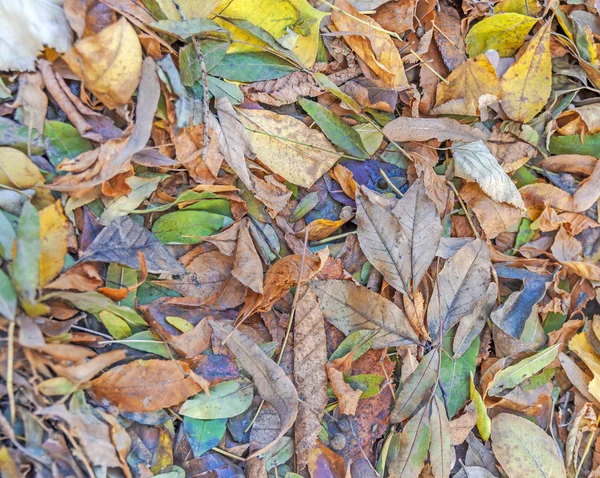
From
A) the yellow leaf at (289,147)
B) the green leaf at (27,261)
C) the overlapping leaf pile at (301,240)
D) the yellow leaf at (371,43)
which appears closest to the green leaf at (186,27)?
the overlapping leaf pile at (301,240)

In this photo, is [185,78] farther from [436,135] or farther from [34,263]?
[436,135]

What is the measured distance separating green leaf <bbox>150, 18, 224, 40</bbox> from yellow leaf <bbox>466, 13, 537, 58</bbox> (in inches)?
23.0

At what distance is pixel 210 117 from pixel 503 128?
25.6 inches

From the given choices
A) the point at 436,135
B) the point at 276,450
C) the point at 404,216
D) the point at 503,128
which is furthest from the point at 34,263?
the point at 503,128

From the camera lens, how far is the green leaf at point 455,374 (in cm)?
104

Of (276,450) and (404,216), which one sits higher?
(404,216)

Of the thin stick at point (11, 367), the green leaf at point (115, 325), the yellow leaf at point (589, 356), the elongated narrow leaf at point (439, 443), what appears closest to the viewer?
the thin stick at point (11, 367)

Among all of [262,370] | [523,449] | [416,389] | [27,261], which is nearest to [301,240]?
[262,370]

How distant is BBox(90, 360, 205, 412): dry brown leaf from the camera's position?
857mm

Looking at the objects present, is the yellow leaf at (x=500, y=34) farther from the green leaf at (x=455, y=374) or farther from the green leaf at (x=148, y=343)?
the green leaf at (x=148, y=343)

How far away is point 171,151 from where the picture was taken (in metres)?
0.95

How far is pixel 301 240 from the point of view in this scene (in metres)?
1.04

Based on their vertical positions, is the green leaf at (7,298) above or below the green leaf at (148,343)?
above

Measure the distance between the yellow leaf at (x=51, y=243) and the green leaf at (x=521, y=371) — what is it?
851 millimetres
